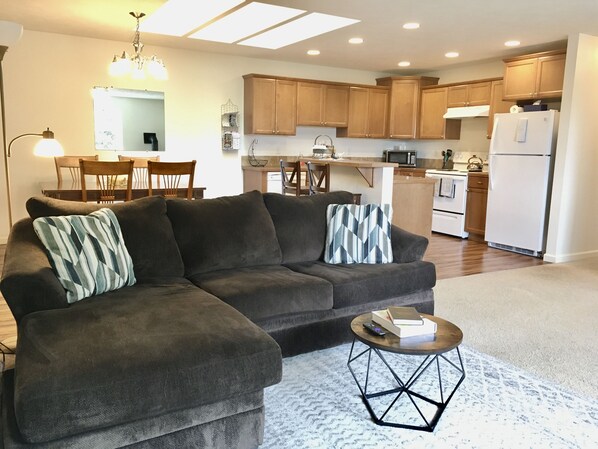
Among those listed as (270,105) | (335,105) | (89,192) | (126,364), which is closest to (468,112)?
(335,105)

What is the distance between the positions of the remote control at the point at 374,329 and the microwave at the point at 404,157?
20.6 ft

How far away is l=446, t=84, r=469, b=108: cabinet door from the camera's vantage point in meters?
7.11

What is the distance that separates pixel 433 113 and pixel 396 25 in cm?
287

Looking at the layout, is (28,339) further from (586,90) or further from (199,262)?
(586,90)

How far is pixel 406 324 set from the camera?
2074 millimetres

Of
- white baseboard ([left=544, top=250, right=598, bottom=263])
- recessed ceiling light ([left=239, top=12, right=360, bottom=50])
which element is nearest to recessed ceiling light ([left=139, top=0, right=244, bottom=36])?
recessed ceiling light ([left=239, top=12, right=360, bottom=50])

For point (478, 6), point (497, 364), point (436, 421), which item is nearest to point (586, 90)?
point (478, 6)

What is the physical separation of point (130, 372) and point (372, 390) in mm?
1269

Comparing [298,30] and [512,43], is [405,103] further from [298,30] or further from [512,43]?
[298,30]

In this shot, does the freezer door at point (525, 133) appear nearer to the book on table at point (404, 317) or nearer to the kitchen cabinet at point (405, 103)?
the kitchen cabinet at point (405, 103)

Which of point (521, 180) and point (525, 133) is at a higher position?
point (525, 133)

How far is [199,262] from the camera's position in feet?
9.62

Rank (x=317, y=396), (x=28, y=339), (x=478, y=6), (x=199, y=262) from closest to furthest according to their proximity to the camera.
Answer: (x=28, y=339) → (x=317, y=396) → (x=199, y=262) → (x=478, y=6)

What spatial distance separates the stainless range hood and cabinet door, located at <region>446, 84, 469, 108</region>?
97 millimetres
